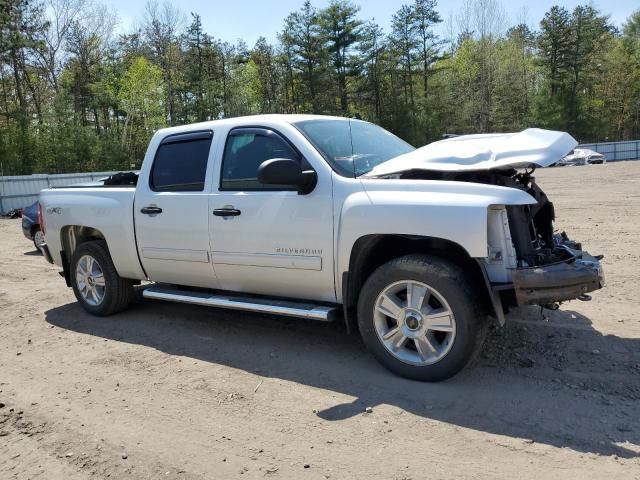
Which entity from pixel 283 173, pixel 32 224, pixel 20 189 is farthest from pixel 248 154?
pixel 20 189

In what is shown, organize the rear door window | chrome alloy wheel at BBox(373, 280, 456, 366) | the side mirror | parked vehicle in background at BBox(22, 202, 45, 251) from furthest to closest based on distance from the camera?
1. parked vehicle in background at BBox(22, 202, 45, 251)
2. the rear door window
3. the side mirror
4. chrome alloy wheel at BBox(373, 280, 456, 366)

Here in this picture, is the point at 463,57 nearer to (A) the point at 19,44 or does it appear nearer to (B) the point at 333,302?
(A) the point at 19,44

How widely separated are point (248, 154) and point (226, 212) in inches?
21.8

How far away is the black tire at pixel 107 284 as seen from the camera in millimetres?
5996

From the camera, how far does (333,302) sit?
14.6ft

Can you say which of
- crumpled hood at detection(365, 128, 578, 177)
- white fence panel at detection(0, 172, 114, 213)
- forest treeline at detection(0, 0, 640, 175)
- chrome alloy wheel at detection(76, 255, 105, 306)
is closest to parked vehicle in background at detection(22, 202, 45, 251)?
chrome alloy wheel at detection(76, 255, 105, 306)

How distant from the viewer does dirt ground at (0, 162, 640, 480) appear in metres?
A: 3.10

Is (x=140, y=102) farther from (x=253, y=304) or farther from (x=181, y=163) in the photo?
(x=253, y=304)

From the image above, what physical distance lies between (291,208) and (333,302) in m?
0.83

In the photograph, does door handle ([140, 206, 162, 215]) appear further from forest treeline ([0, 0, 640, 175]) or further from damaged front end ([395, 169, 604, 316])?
forest treeline ([0, 0, 640, 175])

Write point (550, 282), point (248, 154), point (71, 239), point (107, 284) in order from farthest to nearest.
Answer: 1. point (71, 239)
2. point (107, 284)
3. point (248, 154)
4. point (550, 282)

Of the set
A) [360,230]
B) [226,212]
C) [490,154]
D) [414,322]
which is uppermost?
[490,154]

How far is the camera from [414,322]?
156 inches

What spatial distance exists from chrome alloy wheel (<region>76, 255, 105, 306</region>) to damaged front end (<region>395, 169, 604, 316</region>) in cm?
373
